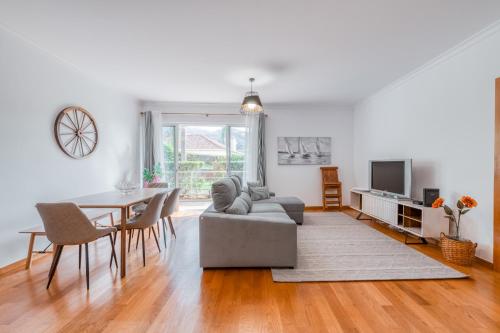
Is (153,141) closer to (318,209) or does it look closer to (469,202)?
(318,209)

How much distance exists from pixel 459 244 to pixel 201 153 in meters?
4.90

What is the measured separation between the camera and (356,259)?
2.85 metres

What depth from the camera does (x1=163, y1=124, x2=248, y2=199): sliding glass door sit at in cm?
582

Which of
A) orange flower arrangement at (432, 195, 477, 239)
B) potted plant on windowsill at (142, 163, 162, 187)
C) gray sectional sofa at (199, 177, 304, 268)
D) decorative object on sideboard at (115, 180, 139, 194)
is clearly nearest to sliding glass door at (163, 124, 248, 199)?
potted plant on windowsill at (142, 163, 162, 187)

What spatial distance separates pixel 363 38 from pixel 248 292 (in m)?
2.93

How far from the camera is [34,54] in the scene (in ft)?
9.62

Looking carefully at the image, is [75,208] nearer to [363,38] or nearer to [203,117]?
[363,38]

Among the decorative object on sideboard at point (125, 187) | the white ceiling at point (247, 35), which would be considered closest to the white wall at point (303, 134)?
the white ceiling at point (247, 35)

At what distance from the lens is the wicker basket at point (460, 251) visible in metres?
2.66

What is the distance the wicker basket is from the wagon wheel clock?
5.00 metres

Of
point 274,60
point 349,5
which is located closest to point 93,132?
point 274,60

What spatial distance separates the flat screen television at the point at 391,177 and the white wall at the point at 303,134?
147cm

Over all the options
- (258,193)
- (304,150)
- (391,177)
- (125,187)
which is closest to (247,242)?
(125,187)

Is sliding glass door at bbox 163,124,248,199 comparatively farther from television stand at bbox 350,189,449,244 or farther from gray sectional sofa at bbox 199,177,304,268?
gray sectional sofa at bbox 199,177,304,268
